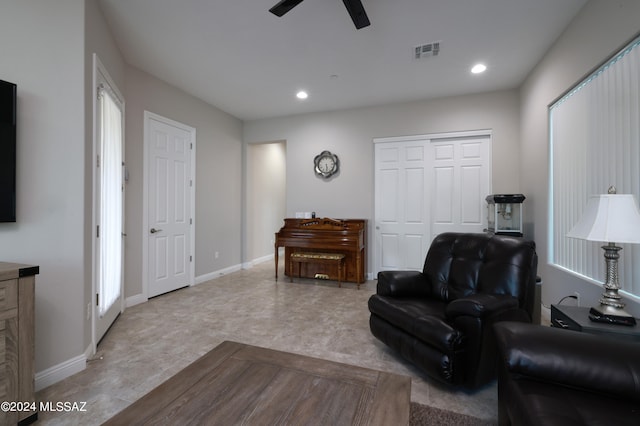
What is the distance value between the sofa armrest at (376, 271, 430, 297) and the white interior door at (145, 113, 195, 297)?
2.96m

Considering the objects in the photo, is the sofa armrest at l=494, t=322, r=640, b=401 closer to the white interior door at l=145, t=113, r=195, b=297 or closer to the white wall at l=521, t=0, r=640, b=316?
the white wall at l=521, t=0, r=640, b=316

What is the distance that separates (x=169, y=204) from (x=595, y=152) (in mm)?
4616

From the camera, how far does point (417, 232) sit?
175 inches

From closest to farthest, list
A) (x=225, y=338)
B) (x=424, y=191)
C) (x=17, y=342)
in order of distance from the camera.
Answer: (x=17, y=342) < (x=225, y=338) < (x=424, y=191)

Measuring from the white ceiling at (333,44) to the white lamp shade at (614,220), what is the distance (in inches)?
73.3

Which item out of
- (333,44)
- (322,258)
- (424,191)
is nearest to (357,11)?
(333,44)

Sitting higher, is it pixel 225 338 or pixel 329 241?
pixel 329 241

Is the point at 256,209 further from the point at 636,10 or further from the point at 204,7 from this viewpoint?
the point at 636,10

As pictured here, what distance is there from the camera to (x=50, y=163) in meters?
1.87

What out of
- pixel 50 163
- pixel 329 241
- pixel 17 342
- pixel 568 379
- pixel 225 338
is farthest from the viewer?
pixel 329 241

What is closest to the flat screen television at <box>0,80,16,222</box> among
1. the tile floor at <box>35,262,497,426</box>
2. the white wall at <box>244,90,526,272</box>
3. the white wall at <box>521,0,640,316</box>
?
the tile floor at <box>35,262,497,426</box>

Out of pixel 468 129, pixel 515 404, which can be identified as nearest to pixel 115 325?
pixel 515 404

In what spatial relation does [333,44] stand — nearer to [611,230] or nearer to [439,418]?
[611,230]

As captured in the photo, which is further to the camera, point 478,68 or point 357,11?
point 478,68
